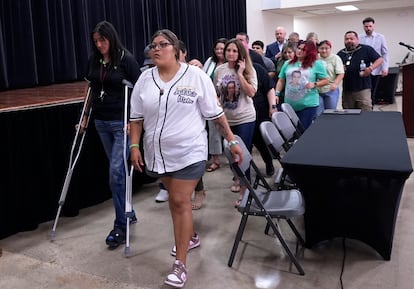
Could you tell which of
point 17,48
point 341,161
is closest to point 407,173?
point 341,161

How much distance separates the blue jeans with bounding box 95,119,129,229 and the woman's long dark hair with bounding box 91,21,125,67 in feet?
1.34

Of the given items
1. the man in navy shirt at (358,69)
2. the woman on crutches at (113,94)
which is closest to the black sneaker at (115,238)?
the woman on crutches at (113,94)

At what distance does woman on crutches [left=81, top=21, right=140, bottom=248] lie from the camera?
9.32ft

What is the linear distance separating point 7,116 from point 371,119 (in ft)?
8.88

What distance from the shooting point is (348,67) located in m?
5.22

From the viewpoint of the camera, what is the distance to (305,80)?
13.9ft

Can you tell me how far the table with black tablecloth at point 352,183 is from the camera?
2270 millimetres

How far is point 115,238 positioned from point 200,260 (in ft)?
2.06

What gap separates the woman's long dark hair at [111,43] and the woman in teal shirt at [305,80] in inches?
78.8

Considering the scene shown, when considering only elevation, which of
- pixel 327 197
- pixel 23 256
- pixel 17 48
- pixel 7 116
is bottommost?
pixel 23 256

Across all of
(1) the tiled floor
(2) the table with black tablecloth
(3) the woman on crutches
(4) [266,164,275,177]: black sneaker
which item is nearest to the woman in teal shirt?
(4) [266,164,275,177]: black sneaker

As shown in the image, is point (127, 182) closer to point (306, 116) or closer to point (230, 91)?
point (230, 91)

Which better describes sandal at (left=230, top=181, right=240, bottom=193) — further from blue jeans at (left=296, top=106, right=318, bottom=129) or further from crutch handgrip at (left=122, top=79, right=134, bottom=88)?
crutch handgrip at (left=122, top=79, right=134, bottom=88)

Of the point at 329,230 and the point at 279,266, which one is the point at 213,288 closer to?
the point at 279,266
